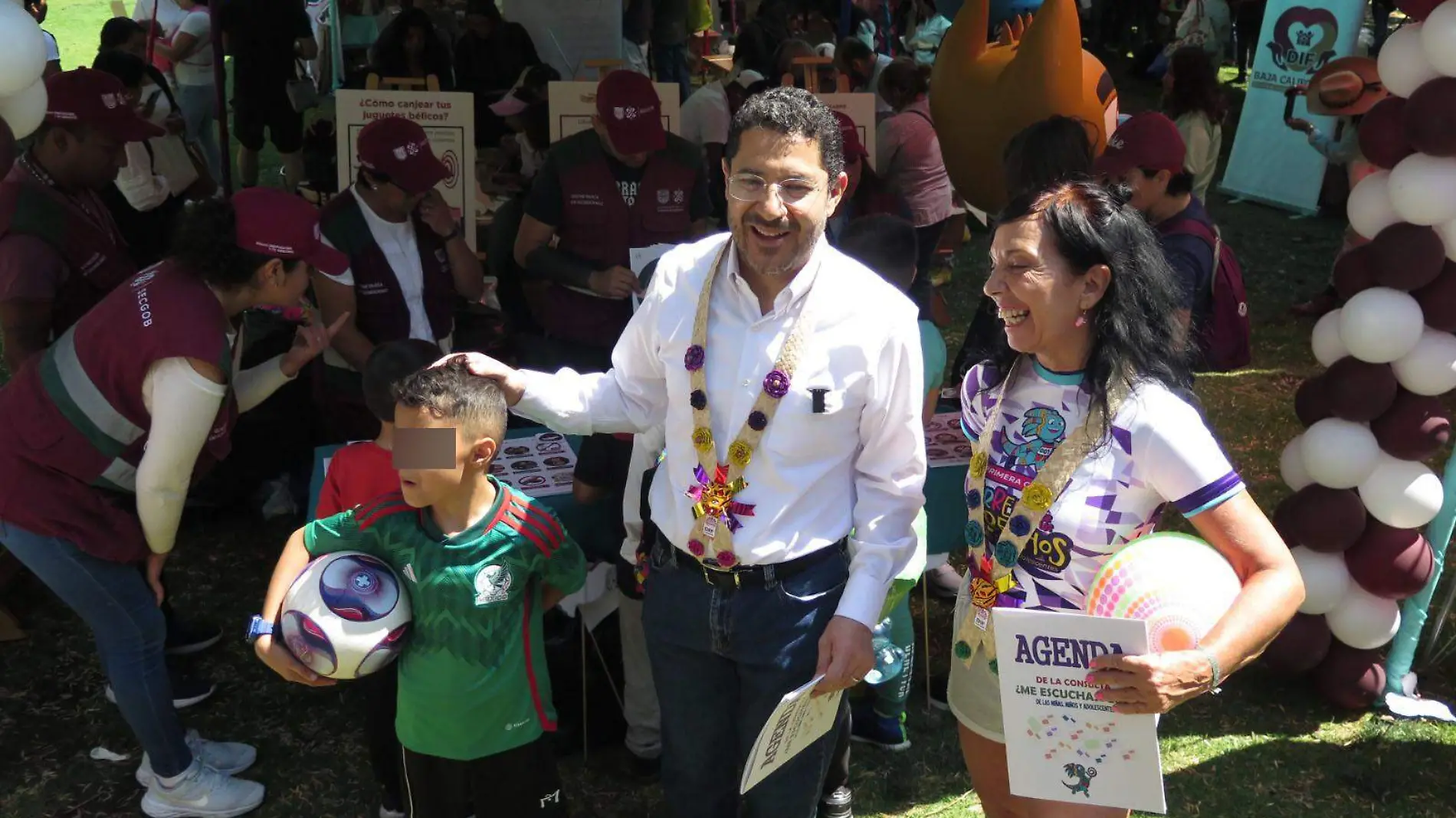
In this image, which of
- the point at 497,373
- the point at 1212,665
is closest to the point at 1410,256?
the point at 1212,665

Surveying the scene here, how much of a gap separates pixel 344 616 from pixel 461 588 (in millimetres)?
259

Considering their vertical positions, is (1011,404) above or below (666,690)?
above

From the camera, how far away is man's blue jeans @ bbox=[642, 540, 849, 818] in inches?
95.5

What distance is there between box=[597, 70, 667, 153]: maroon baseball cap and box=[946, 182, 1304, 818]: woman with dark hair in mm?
2413

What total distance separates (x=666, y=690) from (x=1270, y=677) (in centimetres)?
269

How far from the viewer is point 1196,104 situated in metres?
7.84

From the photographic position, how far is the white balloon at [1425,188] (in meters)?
3.58

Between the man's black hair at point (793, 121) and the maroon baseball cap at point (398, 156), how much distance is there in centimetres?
213

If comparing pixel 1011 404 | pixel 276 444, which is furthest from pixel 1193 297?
pixel 276 444

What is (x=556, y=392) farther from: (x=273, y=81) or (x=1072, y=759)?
(x=273, y=81)

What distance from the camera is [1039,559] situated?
231 centimetres

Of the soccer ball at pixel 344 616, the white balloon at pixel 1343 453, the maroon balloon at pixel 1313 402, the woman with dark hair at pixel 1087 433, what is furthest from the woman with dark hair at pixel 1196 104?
the soccer ball at pixel 344 616

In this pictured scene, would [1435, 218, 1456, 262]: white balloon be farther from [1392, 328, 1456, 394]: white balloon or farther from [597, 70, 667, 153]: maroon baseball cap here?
[597, 70, 667, 153]: maroon baseball cap

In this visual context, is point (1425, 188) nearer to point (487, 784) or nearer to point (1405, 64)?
point (1405, 64)
